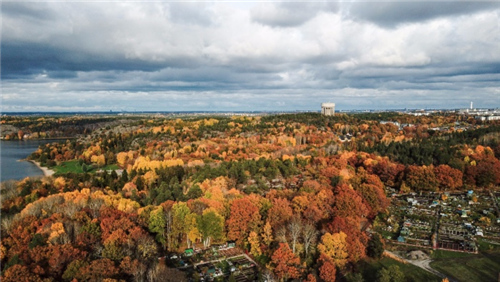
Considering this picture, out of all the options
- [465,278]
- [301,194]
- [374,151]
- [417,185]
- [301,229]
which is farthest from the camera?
[374,151]

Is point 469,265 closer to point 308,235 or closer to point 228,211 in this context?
point 308,235

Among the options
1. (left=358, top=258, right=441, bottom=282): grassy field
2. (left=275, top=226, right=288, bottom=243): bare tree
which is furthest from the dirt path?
(left=275, top=226, right=288, bottom=243): bare tree

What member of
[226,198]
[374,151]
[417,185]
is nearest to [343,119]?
[374,151]

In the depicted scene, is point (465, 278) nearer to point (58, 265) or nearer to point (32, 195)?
point (58, 265)

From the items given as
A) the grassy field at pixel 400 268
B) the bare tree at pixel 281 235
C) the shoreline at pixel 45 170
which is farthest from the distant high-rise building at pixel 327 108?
the grassy field at pixel 400 268

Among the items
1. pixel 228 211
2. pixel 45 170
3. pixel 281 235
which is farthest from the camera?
pixel 45 170

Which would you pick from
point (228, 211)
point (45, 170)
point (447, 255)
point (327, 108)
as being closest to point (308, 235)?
point (228, 211)
